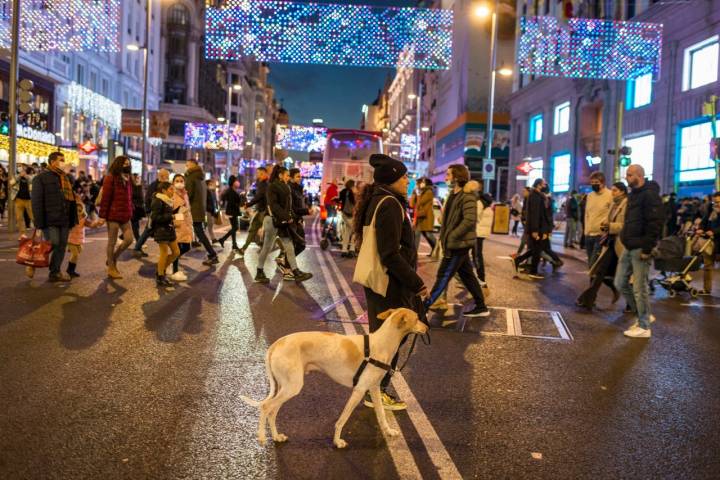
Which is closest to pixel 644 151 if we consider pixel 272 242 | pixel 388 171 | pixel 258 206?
pixel 258 206

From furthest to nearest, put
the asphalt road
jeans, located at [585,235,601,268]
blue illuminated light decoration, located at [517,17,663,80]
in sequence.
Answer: blue illuminated light decoration, located at [517,17,663,80]
jeans, located at [585,235,601,268]
the asphalt road

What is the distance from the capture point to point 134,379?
18.1ft

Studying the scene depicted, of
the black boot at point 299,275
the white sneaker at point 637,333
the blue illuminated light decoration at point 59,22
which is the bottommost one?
the white sneaker at point 637,333

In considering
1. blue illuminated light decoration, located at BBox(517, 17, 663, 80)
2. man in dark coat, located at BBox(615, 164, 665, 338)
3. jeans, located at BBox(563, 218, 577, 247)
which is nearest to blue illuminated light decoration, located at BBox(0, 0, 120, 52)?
blue illuminated light decoration, located at BBox(517, 17, 663, 80)

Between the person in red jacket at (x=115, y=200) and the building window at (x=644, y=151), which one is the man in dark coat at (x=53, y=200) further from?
the building window at (x=644, y=151)

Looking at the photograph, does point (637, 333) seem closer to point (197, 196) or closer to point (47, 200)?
point (47, 200)

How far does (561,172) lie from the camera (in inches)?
1629

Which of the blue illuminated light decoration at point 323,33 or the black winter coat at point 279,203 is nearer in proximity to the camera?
the black winter coat at point 279,203

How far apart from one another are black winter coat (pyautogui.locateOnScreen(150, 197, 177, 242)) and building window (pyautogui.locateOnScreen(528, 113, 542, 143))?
37786 mm

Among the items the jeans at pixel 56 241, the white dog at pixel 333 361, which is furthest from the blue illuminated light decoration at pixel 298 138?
the white dog at pixel 333 361

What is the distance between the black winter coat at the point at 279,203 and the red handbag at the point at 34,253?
319 centimetres

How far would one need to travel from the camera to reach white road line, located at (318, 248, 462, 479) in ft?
12.7

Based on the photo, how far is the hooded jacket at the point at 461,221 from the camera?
8547mm

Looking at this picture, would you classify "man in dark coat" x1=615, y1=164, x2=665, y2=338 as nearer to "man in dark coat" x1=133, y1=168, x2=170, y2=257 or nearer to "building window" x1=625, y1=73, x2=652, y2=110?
"man in dark coat" x1=133, y1=168, x2=170, y2=257
